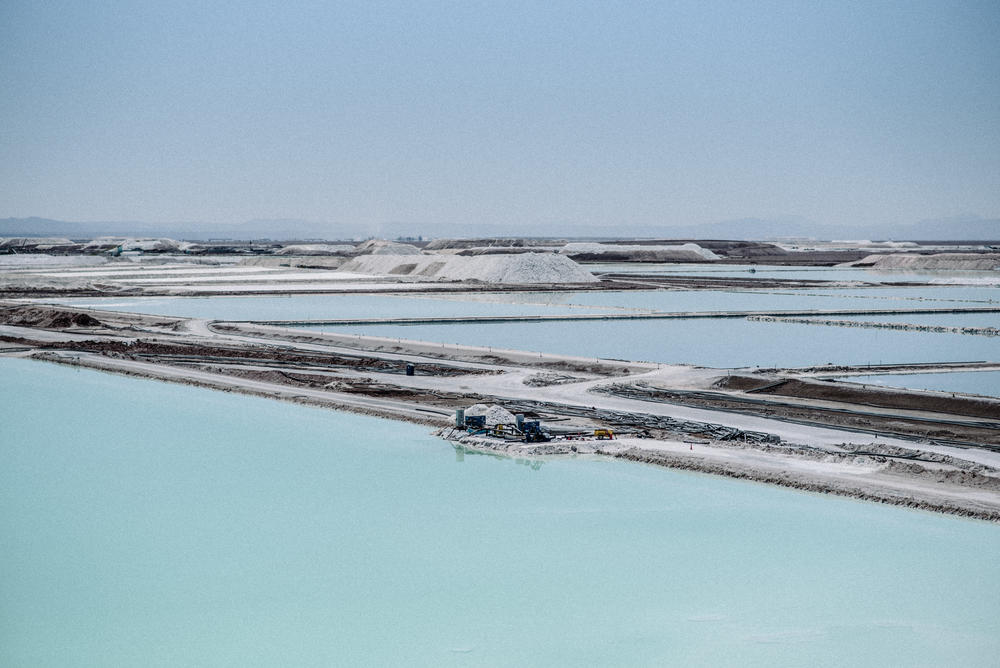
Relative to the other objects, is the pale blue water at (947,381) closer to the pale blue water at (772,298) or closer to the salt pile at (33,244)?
the pale blue water at (772,298)

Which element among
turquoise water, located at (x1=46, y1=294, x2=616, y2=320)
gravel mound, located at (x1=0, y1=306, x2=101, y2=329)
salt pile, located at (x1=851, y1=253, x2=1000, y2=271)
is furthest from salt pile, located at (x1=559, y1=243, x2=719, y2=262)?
gravel mound, located at (x1=0, y1=306, x2=101, y2=329)

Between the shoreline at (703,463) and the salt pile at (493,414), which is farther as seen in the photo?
the salt pile at (493,414)

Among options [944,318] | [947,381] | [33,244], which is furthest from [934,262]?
[33,244]

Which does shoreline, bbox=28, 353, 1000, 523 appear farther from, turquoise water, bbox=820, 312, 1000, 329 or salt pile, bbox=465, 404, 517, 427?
turquoise water, bbox=820, 312, 1000, 329

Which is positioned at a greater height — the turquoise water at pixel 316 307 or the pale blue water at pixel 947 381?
the turquoise water at pixel 316 307

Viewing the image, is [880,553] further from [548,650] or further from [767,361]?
[767,361]

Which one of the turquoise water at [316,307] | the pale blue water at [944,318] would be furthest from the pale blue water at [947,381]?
the turquoise water at [316,307]

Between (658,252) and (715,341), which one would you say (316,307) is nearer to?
(715,341)
